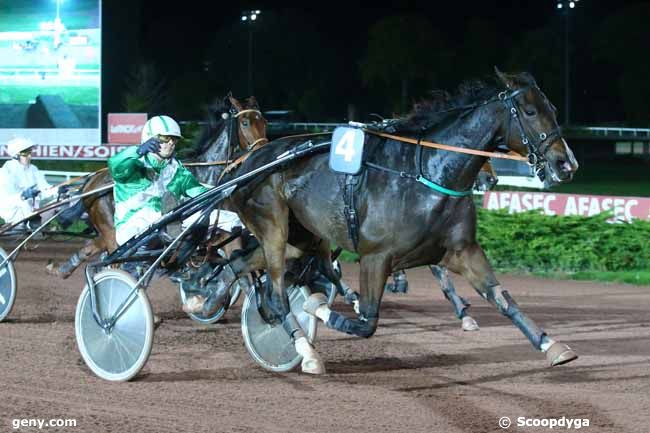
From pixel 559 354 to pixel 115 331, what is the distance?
98.8 inches

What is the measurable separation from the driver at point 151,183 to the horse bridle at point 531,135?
6.52 feet

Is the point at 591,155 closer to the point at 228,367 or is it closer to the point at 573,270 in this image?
A: the point at 573,270

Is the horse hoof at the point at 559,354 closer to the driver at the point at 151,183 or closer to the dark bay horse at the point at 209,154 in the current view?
the driver at the point at 151,183

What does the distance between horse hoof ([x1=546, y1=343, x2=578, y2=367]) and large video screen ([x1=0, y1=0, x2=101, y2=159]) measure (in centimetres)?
1681

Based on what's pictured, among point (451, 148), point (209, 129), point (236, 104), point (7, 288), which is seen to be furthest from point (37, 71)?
point (451, 148)

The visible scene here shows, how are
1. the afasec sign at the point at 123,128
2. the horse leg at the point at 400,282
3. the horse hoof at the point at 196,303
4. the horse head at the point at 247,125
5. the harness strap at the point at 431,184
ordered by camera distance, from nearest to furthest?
1. the harness strap at the point at 431,184
2. the horse hoof at the point at 196,303
3. the horse head at the point at 247,125
4. the horse leg at the point at 400,282
5. the afasec sign at the point at 123,128

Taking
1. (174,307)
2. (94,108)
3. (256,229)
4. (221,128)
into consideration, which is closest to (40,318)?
(174,307)

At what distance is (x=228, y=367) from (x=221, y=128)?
2.94 meters

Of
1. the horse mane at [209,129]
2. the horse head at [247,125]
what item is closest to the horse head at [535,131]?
the horse head at [247,125]

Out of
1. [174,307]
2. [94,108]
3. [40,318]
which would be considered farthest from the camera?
[94,108]

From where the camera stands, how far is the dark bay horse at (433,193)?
559 cm

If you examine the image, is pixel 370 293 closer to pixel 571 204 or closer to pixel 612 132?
pixel 571 204

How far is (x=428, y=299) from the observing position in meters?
9.88

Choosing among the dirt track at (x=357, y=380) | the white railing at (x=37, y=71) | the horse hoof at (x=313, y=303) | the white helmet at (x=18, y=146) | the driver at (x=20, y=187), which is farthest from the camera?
the white railing at (x=37, y=71)
